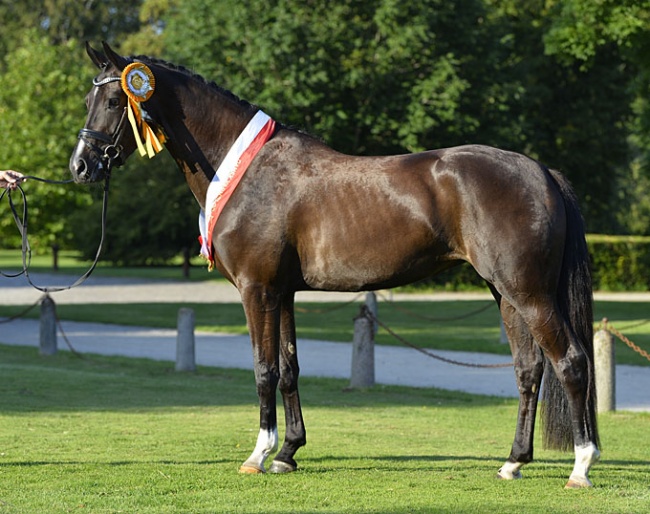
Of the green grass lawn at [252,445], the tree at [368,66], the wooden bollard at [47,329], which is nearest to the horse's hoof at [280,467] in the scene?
the green grass lawn at [252,445]

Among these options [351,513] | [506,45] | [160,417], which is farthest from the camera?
[506,45]

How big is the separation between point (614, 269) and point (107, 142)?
35.0m

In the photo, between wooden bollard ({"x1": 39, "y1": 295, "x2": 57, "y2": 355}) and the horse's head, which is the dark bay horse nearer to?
the horse's head

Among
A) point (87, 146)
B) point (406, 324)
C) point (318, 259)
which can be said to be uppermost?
point (87, 146)

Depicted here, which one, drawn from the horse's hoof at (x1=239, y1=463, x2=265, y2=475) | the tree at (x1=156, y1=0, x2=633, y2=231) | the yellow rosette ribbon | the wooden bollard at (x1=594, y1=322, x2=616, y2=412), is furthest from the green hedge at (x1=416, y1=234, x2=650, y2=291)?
the yellow rosette ribbon

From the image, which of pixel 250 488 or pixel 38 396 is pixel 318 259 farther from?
pixel 38 396

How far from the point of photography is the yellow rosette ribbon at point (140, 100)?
7535 millimetres

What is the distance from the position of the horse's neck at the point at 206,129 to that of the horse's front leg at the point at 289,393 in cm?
112

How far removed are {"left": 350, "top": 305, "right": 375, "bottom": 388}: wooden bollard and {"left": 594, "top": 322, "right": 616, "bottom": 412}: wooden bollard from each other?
10.9 feet

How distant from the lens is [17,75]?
51781mm

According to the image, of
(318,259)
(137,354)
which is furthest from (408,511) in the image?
(137,354)

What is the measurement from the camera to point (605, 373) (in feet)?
42.1

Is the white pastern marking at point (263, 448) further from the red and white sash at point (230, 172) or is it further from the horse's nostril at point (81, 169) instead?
the horse's nostril at point (81, 169)

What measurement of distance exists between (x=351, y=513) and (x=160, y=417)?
5411mm
